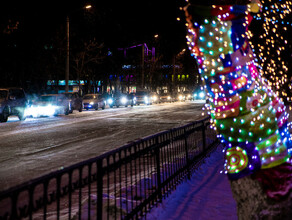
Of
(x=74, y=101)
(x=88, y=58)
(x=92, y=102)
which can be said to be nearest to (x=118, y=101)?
(x=88, y=58)

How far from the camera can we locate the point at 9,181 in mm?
7414

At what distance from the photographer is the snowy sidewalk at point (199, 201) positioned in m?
5.43

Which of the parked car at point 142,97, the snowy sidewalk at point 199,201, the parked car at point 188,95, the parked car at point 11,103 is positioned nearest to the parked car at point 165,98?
the parked car at point 142,97

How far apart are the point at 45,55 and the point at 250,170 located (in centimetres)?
3390

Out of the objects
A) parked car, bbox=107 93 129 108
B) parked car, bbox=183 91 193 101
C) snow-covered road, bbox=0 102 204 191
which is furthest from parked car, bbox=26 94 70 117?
parked car, bbox=183 91 193 101

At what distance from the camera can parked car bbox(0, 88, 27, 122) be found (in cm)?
2150

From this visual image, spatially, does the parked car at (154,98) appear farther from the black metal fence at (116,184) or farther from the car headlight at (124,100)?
the black metal fence at (116,184)

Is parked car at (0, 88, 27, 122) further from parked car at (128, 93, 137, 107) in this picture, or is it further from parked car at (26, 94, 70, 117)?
parked car at (128, 93, 137, 107)

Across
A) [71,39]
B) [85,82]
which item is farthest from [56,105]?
[85,82]

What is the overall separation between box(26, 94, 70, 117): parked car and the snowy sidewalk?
20.5 metres

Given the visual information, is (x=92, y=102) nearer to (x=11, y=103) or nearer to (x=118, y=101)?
(x=118, y=101)

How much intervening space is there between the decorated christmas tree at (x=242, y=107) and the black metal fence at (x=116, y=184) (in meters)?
1.42

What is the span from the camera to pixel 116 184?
6.68 m

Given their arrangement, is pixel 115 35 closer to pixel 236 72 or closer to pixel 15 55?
pixel 15 55
